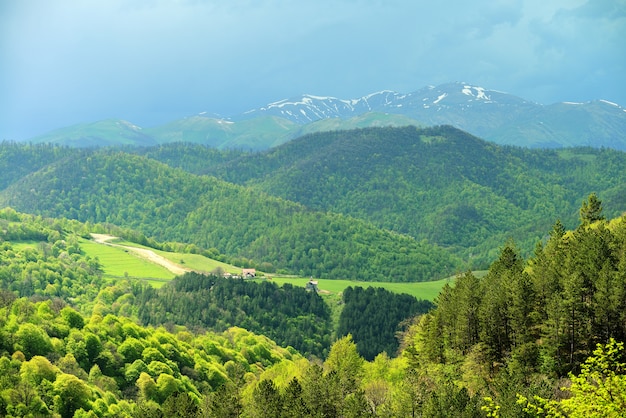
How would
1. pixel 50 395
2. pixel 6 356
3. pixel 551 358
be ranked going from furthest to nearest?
pixel 6 356
pixel 50 395
pixel 551 358

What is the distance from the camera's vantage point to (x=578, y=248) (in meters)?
83.5

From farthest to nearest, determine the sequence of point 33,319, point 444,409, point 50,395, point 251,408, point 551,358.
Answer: point 33,319 < point 50,395 < point 251,408 < point 551,358 < point 444,409

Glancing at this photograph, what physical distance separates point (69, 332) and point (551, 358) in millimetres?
80005

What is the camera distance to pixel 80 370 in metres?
96.3

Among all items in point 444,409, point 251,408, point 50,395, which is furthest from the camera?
point 50,395

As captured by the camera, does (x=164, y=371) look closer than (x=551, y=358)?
No

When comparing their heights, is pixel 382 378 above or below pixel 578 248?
below

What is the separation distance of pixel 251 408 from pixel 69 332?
49.6 m

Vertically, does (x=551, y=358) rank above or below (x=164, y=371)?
above

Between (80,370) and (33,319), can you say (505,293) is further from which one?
(33,319)

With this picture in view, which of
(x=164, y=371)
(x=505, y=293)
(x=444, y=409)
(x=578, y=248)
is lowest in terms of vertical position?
(x=164, y=371)

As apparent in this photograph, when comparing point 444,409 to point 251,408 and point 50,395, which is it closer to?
point 251,408

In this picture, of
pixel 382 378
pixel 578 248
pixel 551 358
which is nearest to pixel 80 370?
pixel 382 378

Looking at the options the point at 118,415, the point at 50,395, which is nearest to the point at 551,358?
the point at 118,415
